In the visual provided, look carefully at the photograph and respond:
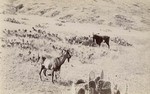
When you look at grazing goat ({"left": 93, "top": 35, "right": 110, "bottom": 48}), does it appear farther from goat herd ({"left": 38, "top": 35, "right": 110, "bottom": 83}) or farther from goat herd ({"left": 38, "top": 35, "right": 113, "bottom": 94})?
goat herd ({"left": 38, "top": 35, "right": 110, "bottom": 83})

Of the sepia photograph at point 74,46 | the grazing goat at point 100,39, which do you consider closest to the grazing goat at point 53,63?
the sepia photograph at point 74,46

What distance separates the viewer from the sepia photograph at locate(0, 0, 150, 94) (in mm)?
1467

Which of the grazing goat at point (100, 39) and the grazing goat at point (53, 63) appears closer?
the grazing goat at point (53, 63)

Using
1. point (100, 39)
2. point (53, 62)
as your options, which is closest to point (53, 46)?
point (53, 62)

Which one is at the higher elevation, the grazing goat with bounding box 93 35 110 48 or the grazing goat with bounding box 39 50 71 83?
the grazing goat with bounding box 93 35 110 48

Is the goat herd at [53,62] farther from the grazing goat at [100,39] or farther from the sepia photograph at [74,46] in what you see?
the grazing goat at [100,39]

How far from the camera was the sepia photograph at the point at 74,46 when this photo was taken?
1.47m

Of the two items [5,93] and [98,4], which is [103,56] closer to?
[98,4]

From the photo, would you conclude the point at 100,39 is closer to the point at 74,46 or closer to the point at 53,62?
the point at 74,46

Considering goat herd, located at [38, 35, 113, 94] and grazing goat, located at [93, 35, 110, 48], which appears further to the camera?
grazing goat, located at [93, 35, 110, 48]

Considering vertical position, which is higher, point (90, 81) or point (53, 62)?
point (53, 62)

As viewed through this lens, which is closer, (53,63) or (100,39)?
(53,63)

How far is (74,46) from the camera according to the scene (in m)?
1.60

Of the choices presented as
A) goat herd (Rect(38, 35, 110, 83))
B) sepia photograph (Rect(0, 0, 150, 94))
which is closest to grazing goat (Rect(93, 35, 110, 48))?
sepia photograph (Rect(0, 0, 150, 94))
